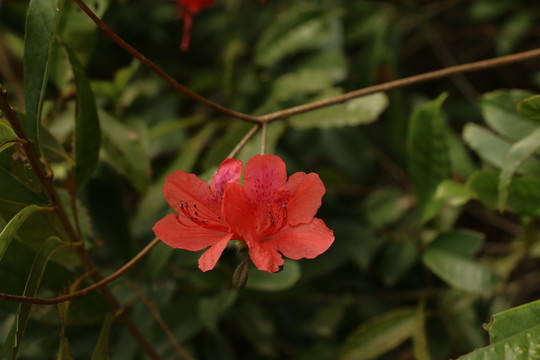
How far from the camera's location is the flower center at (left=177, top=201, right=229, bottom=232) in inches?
30.2

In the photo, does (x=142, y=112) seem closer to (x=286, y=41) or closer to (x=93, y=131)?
(x=286, y=41)

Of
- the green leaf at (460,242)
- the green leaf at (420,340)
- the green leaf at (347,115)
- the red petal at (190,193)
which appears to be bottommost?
the green leaf at (420,340)

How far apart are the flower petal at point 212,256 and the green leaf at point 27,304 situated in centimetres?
26

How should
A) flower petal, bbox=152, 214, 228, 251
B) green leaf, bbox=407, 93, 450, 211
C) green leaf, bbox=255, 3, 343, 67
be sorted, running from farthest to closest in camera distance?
green leaf, bbox=255, 3, 343, 67, green leaf, bbox=407, 93, 450, 211, flower petal, bbox=152, 214, 228, 251

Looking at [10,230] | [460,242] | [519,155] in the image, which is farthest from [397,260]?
[10,230]

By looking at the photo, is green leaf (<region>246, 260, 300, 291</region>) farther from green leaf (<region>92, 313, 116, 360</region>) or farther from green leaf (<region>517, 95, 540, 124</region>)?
green leaf (<region>517, 95, 540, 124</region>)

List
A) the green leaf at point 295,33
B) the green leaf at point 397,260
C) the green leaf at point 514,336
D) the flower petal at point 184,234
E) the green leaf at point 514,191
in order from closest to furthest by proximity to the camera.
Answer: the green leaf at point 514,336, the flower petal at point 184,234, the green leaf at point 514,191, the green leaf at point 397,260, the green leaf at point 295,33

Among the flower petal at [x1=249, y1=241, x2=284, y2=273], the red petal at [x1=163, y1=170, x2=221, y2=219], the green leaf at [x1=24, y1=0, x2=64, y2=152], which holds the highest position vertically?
the green leaf at [x1=24, y1=0, x2=64, y2=152]

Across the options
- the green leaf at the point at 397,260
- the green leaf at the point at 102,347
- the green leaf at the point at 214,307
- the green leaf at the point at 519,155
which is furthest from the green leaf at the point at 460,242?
the green leaf at the point at 102,347

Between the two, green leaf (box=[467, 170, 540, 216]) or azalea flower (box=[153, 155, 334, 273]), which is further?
green leaf (box=[467, 170, 540, 216])

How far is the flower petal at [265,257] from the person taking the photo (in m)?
0.69

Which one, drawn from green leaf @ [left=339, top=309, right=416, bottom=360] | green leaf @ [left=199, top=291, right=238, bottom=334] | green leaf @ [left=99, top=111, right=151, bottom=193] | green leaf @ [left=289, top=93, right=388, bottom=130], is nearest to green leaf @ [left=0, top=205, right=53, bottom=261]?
green leaf @ [left=99, top=111, right=151, bottom=193]

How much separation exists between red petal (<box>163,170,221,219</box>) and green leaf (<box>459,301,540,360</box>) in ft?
1.40

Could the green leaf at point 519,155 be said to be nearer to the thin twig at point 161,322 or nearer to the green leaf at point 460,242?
the green leaf at point 460,242
